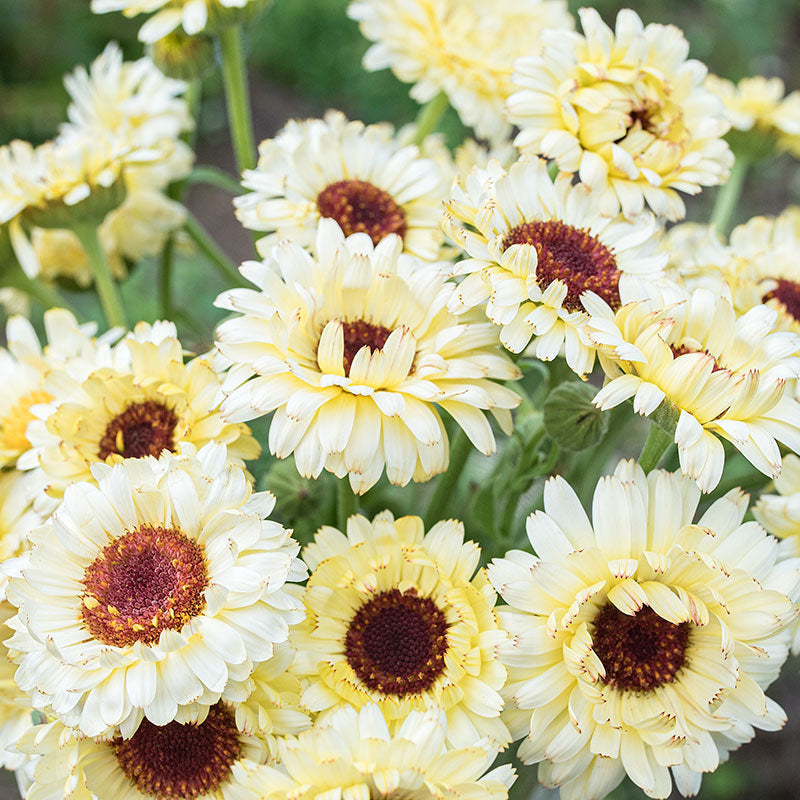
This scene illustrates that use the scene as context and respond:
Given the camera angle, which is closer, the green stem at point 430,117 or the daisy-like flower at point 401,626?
the daisy-like flower at point 401,626

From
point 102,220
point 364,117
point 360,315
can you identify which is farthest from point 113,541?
point 364,117

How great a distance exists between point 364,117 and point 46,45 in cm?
73

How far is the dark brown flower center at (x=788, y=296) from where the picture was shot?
52 centimetres

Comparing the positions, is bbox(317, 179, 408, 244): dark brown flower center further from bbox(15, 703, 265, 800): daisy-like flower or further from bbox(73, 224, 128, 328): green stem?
bbox(15, 703, 265, 800): daisy-like flower

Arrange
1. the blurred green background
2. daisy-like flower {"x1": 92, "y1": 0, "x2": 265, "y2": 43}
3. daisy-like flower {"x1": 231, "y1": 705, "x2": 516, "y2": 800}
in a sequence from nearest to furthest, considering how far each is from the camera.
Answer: daisy-like flower {"x1": 231, "y1": 705, "x2": 516, "y2": 800}, daisy-like flower {"x1": 92, "y1": 0, "x2": 265, "y2": 43}, the blurred green background

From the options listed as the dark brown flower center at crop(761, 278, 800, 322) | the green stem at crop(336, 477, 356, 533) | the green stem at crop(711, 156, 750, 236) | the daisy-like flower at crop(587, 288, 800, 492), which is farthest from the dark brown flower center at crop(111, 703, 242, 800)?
the green stem at crop(711, 156, 750, 236)

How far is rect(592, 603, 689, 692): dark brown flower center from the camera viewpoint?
1.34ft

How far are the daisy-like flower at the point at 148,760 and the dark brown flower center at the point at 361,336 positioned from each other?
0.58 feet

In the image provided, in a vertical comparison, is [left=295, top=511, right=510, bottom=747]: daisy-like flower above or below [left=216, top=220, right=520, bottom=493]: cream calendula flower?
below

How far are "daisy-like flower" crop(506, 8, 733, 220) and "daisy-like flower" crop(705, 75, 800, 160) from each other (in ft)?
0.62

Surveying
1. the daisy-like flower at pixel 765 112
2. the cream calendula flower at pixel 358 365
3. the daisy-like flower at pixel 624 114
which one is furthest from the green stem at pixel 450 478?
the daisy-like flower at pixel 765 112

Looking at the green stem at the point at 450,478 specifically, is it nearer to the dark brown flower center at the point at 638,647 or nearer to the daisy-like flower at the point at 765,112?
the dark brown flower center at the point at 638,647

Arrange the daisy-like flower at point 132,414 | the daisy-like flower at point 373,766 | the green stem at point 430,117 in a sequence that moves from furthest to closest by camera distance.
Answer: the green stem at point 430,117
the daisy-like flower at point 132,414
the daisy-like flower at point 373,766

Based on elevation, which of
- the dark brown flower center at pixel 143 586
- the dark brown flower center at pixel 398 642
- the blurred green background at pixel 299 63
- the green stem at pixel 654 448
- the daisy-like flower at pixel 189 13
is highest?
the daisy-like flower at pixel 189 13
